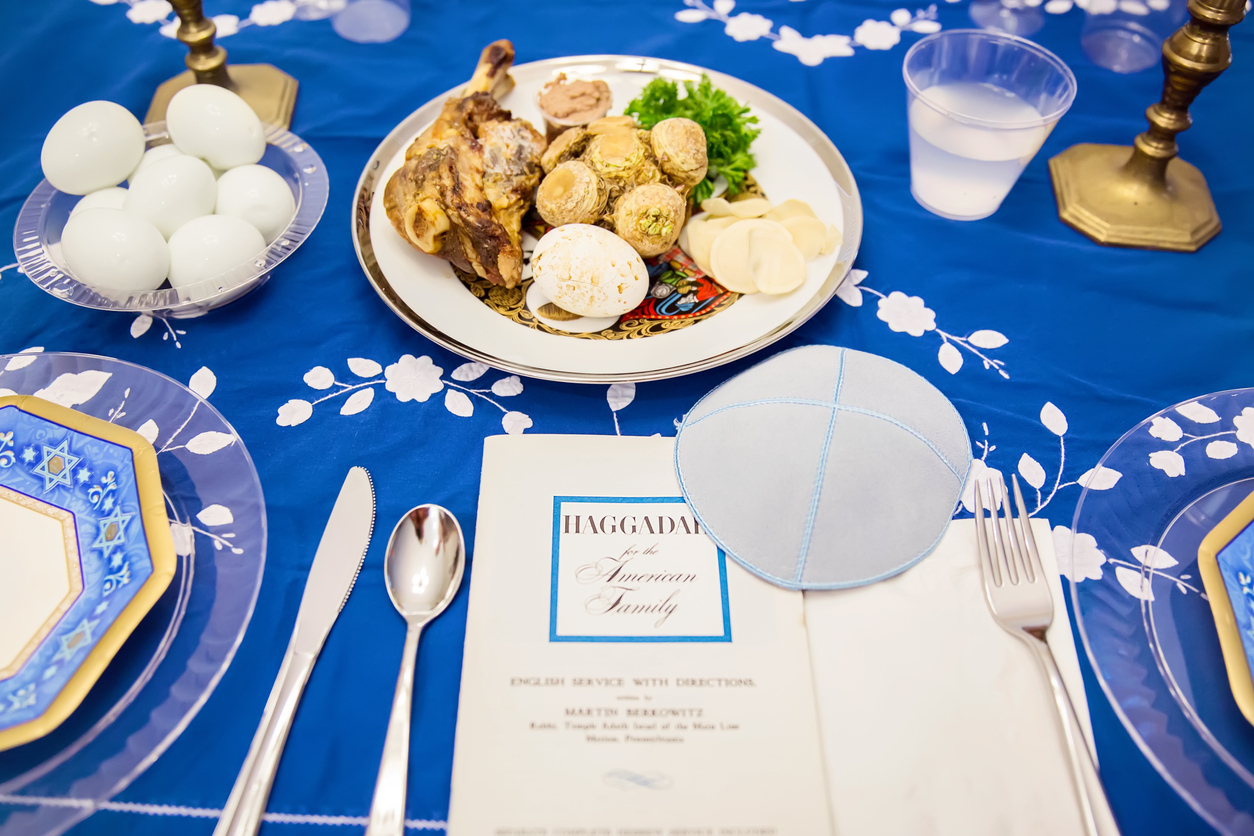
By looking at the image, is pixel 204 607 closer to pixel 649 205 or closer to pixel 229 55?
pixel 649 205

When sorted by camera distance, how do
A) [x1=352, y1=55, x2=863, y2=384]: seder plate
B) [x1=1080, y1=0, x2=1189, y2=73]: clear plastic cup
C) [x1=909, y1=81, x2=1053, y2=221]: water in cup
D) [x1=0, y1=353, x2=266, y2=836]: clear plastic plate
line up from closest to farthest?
[x1=0, y1=353, x2=266, y2=836]: clear plastic plate
[x1=352, y1=55, x2=863, y2=384]: seder plate
[x1=909, y1=81, x2=1053, y2=221]: water in cup
[x1=1080, y1=0, x2=1189, y2=73]: clear plastic cup

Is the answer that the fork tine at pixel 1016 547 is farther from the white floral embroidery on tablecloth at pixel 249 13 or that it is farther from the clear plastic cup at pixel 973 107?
the white floral embroidery on tablecloth at pixel 249 13

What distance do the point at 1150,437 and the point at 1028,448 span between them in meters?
0.11

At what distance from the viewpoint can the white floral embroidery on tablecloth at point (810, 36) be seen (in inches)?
45.3

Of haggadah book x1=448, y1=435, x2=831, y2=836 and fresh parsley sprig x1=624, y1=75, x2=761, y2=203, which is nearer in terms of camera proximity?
haggadah book x1=448, y1=435, x2=831, y2=836

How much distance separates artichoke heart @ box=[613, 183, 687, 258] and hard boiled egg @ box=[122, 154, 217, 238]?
46 cm

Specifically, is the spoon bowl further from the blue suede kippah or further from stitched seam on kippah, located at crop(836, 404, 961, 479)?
stitched seam on kippah, located at crop(836, 404, 961, 479)

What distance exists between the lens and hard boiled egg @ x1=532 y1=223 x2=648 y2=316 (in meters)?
0.76

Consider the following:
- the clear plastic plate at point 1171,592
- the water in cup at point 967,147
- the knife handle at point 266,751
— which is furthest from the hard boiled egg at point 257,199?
the clear plastic plate at point 1171,592

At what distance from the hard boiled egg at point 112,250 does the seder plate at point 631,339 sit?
0.21 metres

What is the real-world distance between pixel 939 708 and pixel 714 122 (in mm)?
704

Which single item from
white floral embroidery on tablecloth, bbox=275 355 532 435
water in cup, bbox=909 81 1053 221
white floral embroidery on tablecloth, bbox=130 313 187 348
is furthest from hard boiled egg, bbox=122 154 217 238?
water in cup, bbox=909 81 1053 221

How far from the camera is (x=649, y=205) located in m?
0.80

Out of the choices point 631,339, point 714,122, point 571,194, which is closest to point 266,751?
point 631,339
